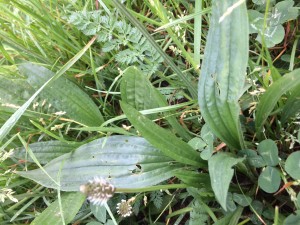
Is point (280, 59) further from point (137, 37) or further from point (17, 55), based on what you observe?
point (17, 55)

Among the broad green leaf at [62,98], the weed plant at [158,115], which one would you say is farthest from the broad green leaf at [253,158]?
the broad green leaf at [62,98]

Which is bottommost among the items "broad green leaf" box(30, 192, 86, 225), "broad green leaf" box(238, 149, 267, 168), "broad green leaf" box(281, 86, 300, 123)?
"broad green leaf" box(30, 192, 86, 225)

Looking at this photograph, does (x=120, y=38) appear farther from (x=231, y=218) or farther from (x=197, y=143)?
(x=231, y=218)

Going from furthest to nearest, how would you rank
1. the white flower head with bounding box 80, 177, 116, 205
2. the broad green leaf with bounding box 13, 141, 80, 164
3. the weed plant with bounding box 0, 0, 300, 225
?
the broad green leaf with bounding box 13, 141, 80, 164 < the weed plant with bounding box 0, 0, 300, 225 < the white flower head with bounding box 80, 177, 116, 205

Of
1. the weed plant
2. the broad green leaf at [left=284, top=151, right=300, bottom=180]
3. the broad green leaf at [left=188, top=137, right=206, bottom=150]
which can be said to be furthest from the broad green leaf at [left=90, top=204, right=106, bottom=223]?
the broad green leaf at [left=284, top=151, right=300, bottom=180]

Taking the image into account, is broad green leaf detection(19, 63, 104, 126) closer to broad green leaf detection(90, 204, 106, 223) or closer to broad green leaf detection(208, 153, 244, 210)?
broad green leaf detection(90, 204, 106, 223)

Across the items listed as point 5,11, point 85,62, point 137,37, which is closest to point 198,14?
point 137,37
